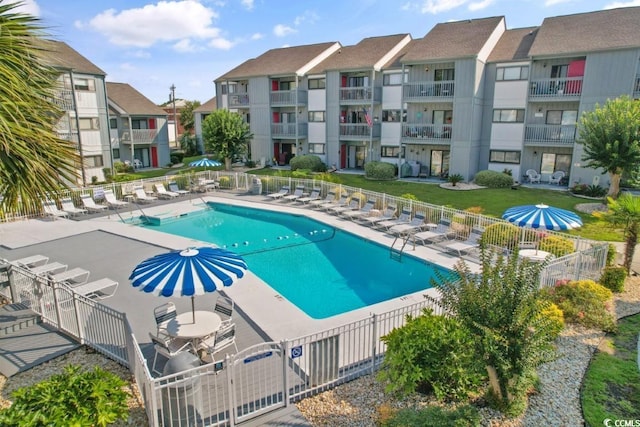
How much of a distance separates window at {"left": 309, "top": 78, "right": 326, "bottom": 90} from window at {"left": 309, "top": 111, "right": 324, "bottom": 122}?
2.18m

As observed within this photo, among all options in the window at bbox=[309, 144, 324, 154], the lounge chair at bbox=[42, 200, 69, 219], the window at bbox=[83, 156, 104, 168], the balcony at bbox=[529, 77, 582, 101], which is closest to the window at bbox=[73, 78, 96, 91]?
the window at bbox=[83, 156, 104, 168]

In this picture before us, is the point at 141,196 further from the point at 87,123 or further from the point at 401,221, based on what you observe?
the point at 401,221

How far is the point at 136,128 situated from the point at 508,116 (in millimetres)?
33996

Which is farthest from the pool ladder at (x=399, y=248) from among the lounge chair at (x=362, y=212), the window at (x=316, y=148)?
the window at (x=316, y=148)

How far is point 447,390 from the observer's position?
7.35 meters

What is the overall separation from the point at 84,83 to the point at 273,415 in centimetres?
3488

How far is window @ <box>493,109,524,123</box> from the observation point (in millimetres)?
30203

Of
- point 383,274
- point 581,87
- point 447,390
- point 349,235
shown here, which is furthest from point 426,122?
point 447,390

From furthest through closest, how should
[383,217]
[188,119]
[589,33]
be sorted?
[188,119]
[589,33]
[383,217]

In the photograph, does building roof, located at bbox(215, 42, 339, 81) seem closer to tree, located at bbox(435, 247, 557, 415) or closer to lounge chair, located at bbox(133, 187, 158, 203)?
lounge chair, located at bbox(133, 187, 158, 203)

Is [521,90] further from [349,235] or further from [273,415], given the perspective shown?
[273,415]

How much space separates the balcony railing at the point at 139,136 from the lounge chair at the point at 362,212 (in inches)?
1081

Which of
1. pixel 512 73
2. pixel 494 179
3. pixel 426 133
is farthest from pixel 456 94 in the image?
pixel 494 179

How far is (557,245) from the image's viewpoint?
48.3 ft
